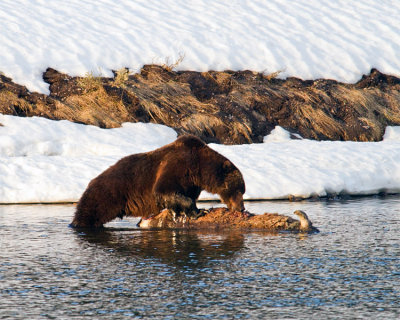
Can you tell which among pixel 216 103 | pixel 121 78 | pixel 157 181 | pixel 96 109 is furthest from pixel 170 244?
pixel 216 103

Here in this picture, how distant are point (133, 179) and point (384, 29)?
19.0 m

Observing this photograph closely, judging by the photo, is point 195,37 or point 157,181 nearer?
point 157,181

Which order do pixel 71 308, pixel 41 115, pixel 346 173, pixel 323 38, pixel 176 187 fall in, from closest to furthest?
pixel 71 308
pixel 176 187
pixel 346 173
pixel 41 115
pixel 323 38

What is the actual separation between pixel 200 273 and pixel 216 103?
44.6 ft

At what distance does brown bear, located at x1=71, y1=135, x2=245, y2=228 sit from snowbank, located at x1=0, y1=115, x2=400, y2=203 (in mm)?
3116

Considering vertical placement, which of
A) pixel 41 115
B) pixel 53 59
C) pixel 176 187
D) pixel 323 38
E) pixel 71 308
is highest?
pixel 323 38

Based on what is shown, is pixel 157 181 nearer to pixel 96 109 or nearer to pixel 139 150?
pixel 139 150

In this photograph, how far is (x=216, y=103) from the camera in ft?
65.7

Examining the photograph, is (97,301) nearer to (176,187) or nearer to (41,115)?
(176,187)

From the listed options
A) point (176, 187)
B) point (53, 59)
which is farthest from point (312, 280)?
point (53, 59)

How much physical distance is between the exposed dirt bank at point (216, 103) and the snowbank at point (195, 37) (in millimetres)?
548

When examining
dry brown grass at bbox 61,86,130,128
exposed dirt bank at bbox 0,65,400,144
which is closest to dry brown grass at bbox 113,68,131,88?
exposed dirt bank at bbox 0,65,400,144

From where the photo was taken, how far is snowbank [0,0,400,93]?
68.1 feet

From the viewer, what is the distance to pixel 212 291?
236 inches
